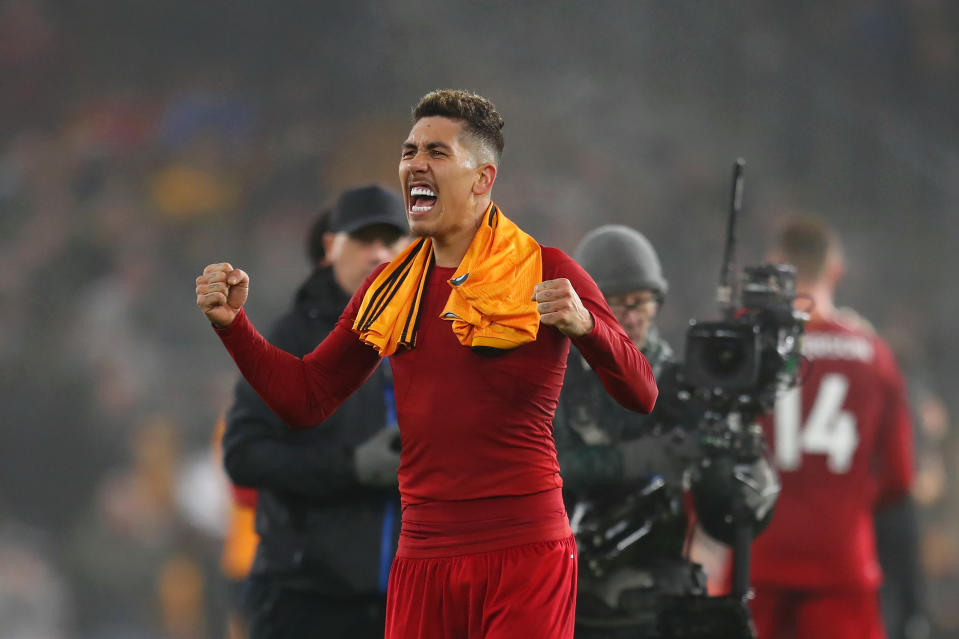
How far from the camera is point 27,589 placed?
793 cm

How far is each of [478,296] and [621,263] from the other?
5.12ft

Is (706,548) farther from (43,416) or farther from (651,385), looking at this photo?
(43,416)

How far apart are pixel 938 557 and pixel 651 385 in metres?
7.40

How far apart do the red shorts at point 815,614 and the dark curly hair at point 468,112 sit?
10.8ft

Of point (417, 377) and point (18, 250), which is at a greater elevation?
point (18, 250)

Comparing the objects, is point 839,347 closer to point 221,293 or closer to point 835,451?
point 835,451

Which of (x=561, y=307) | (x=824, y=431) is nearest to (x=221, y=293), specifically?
(x=561, y=307)

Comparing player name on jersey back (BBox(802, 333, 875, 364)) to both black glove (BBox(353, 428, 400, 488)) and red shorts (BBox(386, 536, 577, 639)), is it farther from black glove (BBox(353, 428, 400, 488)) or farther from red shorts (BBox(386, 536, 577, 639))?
red shorts (BBox(386, 536, 577, 639))

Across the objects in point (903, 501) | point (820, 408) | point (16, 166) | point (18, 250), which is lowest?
point (903, 501)

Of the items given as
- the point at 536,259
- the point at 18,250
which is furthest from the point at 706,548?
the point at 18,250

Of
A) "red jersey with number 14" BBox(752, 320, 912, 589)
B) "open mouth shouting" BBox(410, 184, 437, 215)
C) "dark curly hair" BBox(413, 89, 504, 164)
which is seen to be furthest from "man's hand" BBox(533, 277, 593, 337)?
"red jersey with number 14" BBox(752, 320, 912, 589)

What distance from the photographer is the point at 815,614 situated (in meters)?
5.11

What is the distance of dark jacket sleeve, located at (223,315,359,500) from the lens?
133 inches

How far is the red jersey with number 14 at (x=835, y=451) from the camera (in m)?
5.17
